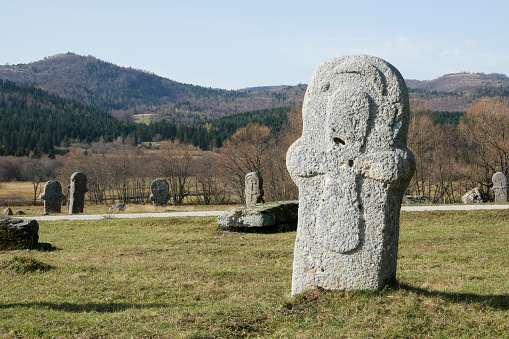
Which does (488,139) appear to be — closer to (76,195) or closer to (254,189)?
(254,189)

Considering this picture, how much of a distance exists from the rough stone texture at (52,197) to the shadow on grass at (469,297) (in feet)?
82.3

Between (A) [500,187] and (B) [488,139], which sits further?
(B) [488,139]

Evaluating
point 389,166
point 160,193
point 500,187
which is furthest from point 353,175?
Answer: point 500,187

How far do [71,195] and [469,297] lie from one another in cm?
2415

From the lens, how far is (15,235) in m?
11.7

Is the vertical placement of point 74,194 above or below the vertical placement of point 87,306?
above

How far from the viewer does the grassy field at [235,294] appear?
16.3ft

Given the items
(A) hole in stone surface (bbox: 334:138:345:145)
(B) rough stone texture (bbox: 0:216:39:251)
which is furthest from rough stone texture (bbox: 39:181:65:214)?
(A) hole in stone surface (bbox: 334:138:345:145)

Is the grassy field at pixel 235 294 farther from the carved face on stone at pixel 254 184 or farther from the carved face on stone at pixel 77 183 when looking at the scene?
the carved face on stone at pixel 77 183

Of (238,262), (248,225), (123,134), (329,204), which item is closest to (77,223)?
(248,225)

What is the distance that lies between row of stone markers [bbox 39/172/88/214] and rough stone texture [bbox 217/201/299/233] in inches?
545

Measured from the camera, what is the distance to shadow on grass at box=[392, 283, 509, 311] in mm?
5648

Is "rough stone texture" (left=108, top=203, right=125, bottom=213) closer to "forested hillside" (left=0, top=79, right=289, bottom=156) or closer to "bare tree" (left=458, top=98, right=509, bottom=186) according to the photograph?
"bare tree" (left=458, top=98, right=509, bottom=186)

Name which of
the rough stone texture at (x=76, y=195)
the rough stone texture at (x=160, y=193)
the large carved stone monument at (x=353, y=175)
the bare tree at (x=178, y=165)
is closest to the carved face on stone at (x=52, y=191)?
the rough stone texture at (x=76, y=195)
